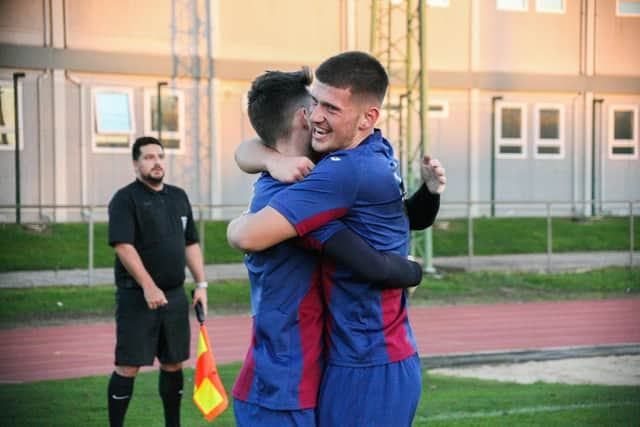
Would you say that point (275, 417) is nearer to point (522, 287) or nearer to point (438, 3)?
point (522, 287)

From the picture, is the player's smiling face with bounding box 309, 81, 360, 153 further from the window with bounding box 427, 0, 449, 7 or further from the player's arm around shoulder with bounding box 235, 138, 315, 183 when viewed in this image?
the window with bounding box 427, 0, 449, 7

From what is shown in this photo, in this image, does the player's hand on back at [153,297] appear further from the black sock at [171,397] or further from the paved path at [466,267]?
the paved path at [466,267]

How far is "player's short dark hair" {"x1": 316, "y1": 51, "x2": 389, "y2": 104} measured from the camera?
324 cm

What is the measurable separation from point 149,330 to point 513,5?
21620 millimetres

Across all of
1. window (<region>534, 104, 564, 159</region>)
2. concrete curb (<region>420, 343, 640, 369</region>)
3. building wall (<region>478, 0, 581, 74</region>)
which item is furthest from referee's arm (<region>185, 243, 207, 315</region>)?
window (<region>534, 104, 564, 159</region>)

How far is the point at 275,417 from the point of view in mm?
3240

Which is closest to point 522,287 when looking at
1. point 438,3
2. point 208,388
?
point 438,3

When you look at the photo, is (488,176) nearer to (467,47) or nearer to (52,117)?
(467,47)

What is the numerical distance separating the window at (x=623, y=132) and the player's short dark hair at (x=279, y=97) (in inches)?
1038

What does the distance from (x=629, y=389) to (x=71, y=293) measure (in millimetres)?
10102

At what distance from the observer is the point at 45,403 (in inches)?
322

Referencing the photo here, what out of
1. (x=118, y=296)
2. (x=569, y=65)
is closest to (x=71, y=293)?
(x=118, y=296)

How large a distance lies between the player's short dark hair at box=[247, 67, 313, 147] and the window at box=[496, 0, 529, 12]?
23.5 meters

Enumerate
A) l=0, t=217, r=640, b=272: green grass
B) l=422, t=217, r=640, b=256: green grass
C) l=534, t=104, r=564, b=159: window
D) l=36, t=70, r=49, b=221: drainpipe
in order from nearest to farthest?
1. l=0, t=217, r=640, b=272: green grass
2. l=422, t=217, r=640, b=256: green grass
3. l=36, t=70, r=49, b=221: drainpipe
4. l=534, t=104, r=564, b=159: window
